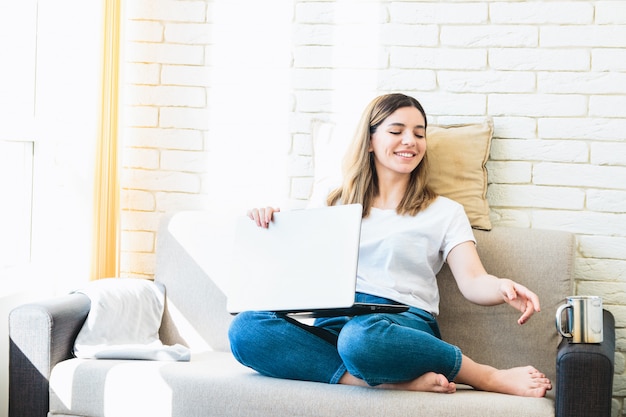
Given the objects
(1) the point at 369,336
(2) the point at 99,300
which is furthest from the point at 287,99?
(1) the point at 369,336

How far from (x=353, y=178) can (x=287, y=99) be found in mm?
508

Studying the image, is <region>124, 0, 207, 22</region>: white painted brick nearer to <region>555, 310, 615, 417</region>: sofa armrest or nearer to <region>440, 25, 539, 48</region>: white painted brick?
<region>440, 25, 539, 48</region>: white painted brick

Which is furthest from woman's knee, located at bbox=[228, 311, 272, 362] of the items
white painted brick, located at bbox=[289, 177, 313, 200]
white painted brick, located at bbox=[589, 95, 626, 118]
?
white painted brick, located at bbox=[589, 95, 626, 118]

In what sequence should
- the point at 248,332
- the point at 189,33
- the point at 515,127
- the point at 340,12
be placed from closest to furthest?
the point at 248,332 < the point at 515,127 < the point at 340,12 < the point at 189,33

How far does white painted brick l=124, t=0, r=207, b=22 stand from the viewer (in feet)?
9.42

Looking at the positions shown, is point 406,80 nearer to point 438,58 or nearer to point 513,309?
point 438,58

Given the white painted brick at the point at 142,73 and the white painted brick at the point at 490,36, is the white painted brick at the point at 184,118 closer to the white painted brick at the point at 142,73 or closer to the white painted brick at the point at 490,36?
the white painted brick at the point at 142,73

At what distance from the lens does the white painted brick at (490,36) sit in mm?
2639

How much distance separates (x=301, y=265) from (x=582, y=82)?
4.00 feet

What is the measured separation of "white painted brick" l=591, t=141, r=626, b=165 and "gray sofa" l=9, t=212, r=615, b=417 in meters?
0.33

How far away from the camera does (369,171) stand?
248cm

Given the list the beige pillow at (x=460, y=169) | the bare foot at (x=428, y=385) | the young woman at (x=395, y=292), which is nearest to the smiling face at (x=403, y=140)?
the young woman at (x=395, y=292)

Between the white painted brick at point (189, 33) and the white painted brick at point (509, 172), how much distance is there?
110 centimetres

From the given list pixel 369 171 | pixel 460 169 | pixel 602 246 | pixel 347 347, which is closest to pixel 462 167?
pixel 460 169
